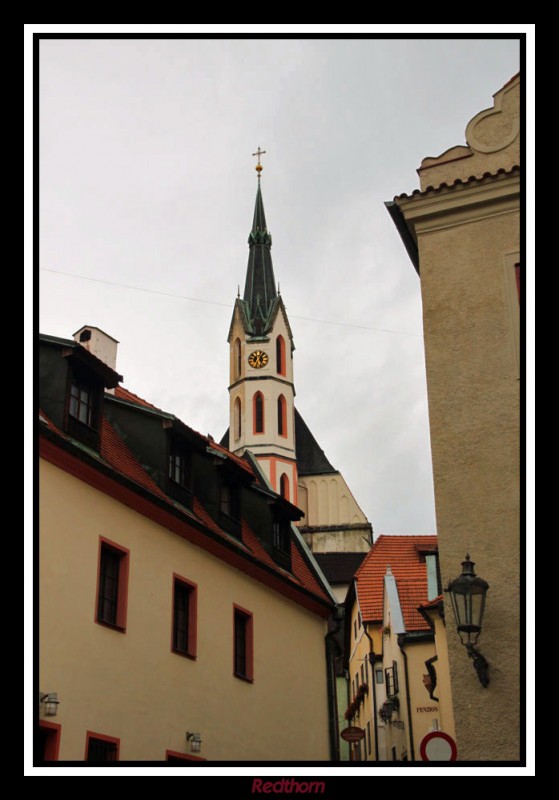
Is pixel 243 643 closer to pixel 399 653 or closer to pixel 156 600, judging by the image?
pixel 156 600

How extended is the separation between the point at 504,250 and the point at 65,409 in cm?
632

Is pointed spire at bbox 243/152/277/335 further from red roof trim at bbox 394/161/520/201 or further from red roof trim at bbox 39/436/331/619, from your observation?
red roof trim at bbox 394/161/520/201

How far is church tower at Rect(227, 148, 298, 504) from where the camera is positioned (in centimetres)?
6894

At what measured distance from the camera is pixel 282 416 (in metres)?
71.2

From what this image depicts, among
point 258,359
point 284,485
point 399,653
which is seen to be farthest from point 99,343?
point 258,359

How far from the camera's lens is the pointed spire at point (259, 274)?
7525 cm

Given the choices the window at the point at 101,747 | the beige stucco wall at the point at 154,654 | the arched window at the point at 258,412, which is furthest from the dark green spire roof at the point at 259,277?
the window at the point at 101,747

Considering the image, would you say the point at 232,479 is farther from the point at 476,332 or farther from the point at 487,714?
the point at 487,714

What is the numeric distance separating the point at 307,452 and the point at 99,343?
54.8m

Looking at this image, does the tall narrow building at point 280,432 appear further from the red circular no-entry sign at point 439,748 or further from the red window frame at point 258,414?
the red circular no-entry sign at point 439,748

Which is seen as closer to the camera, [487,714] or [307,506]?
[487,714]
